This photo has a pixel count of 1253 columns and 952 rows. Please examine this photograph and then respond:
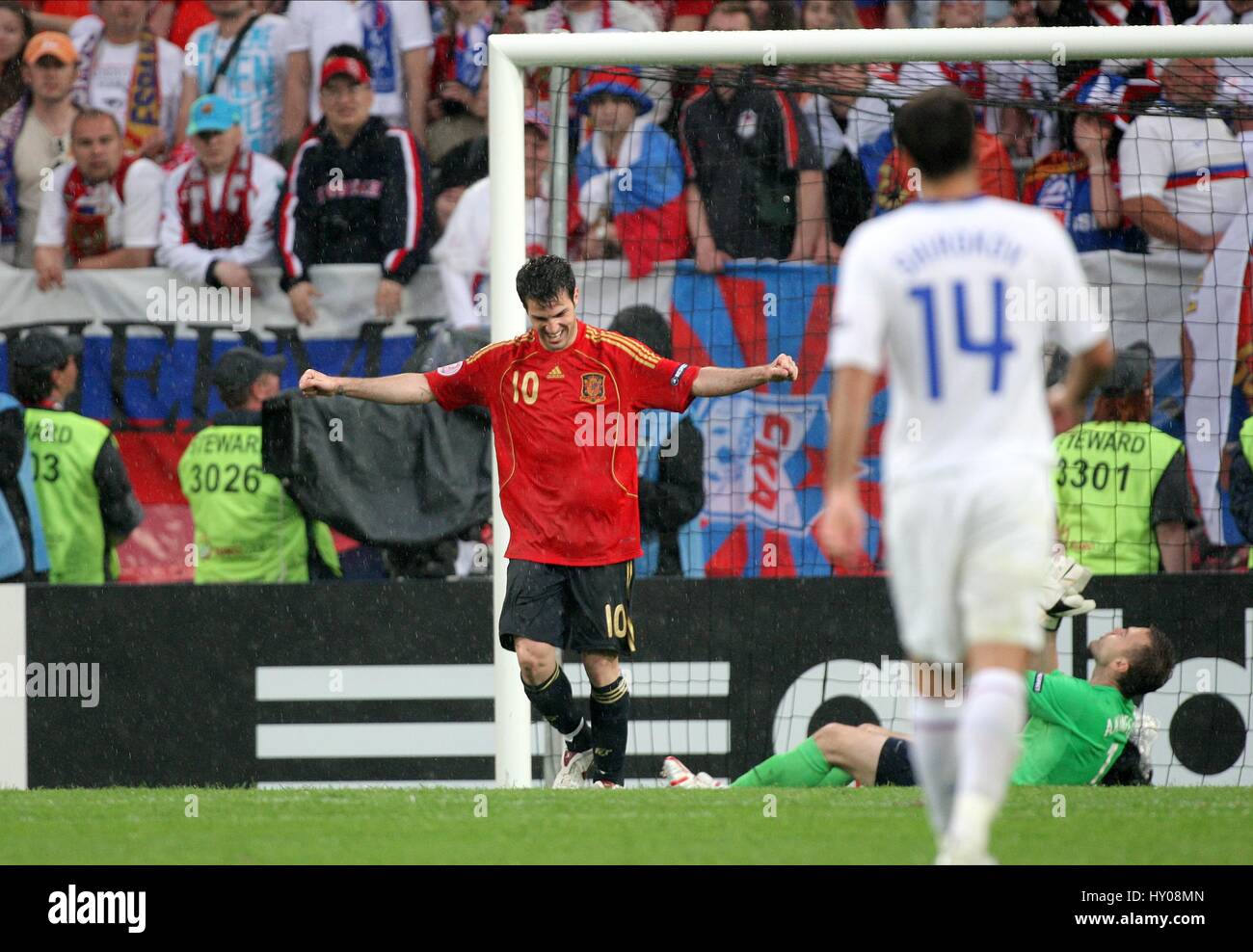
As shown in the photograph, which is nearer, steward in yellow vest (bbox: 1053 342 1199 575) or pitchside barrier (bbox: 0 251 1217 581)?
steward in yellow vest (bbox: 1053 342 1199 575)

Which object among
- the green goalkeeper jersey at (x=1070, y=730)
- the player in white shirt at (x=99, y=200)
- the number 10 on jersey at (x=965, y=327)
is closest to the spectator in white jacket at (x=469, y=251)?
the player in white shirt at (x=99, y=200)

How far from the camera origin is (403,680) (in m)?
8.90

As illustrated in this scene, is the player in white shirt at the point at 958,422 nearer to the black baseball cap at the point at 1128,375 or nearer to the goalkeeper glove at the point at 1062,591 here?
the goalkeeper glove at the point at 1062,591

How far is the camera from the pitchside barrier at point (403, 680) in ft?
28.5

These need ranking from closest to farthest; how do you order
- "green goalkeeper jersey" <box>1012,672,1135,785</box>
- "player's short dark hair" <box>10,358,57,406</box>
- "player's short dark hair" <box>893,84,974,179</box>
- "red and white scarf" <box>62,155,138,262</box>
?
"player's short dark hair" <box>893,84,974,179</box>
"green goalkeeper jersey" <box>1012,672,1135,785</box>
"player's short dark hair" <box>10,358,57,406</box>
"red and white scarf" <box>62,155,138,262</box>

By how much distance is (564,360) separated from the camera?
7305 mm

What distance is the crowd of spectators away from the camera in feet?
31.6

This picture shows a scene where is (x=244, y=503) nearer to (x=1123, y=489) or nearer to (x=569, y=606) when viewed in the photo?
(x=569, y=606)

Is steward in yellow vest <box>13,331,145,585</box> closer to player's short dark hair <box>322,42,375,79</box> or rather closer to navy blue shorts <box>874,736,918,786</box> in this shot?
player's short dark hair <box>322,42,375,79</box>

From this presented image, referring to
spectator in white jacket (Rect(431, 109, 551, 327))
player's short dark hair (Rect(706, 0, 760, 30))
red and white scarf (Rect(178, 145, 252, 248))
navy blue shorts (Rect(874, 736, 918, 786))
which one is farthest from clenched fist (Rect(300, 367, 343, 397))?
player's short dark hair (Rect(706, 0, 760, 30))

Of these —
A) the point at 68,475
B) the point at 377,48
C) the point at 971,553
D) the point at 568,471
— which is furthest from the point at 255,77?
the point at 971,553

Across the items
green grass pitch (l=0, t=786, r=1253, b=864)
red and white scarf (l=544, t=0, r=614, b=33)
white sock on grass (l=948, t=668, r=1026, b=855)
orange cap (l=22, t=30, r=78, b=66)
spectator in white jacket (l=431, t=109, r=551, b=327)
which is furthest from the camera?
orange cap (l=22, t=30, r=78, b=66)

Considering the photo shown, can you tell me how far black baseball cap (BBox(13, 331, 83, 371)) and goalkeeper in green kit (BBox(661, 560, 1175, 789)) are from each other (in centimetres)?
451
